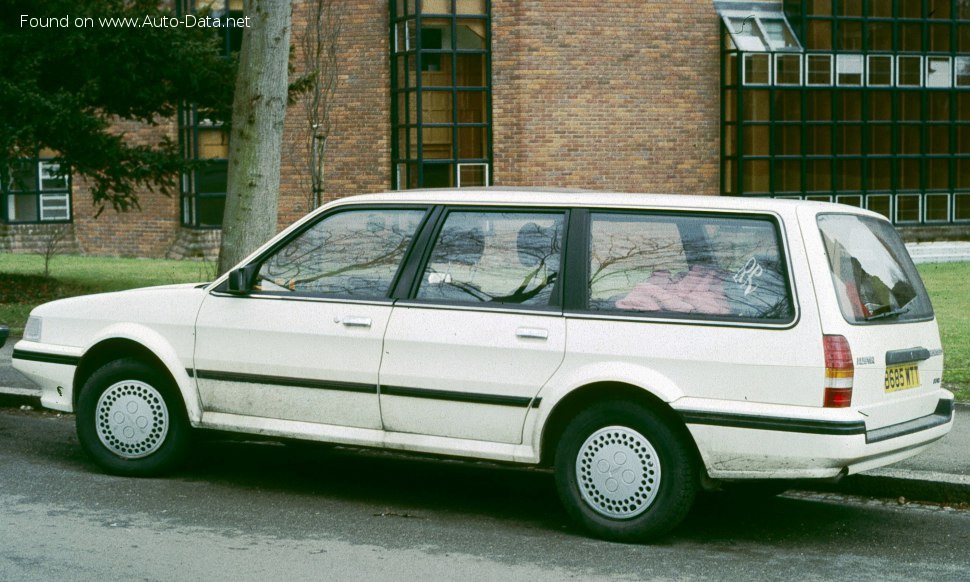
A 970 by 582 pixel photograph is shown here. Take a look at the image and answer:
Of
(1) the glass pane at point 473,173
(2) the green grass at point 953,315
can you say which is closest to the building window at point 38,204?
(1) the glass pane at point 473,173

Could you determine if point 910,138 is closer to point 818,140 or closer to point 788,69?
point 818,140

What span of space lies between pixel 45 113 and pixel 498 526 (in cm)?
1157

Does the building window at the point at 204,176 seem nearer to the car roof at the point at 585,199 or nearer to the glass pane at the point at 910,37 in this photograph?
the glass pane at the point at 910,37

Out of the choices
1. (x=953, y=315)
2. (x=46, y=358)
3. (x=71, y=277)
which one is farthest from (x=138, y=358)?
(x=71, y=277)

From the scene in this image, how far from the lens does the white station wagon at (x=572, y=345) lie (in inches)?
217

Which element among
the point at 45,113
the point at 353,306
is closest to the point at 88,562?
the point at 353,306

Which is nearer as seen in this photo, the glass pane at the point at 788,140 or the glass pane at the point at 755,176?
the glass pane at the point at 755,176

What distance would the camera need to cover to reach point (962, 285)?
2039 centimetres

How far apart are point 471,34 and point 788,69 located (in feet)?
21.6

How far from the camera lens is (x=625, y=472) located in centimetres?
577

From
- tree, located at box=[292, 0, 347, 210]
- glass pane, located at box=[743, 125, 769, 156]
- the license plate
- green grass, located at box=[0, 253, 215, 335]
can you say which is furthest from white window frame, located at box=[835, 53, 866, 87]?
the license plate

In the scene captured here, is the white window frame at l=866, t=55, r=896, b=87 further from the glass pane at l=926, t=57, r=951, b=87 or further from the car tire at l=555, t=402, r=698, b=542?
the car tire at l=555, t=402, r=698, b=542

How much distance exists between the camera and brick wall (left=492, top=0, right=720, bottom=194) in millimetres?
24344

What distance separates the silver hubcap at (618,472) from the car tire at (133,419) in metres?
2.43
